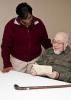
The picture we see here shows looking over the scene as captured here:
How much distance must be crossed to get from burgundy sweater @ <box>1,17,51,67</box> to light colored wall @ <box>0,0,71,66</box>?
0.83 meters

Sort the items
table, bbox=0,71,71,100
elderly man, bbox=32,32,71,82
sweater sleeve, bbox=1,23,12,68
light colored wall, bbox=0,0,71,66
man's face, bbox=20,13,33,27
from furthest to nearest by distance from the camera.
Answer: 1. light colored wall, bbox=0,0,71,66
2. sweater sleeve, bbox=1,23,12,68
3. man's face, bbox=20,13,33,27
4. elderly man, bbox=32,32,71,82
5. table, bbox=0,71,71,100

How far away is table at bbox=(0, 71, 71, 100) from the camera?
6.38 feet

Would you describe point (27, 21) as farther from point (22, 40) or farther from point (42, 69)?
point (42, 69)

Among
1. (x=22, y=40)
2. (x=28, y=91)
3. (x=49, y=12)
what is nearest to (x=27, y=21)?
(x=22, y=40)

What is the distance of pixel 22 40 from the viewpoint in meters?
2.85

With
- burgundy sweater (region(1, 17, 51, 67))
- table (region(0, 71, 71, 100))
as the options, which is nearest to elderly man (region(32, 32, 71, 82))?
table (region(0, 71, 71, 100))

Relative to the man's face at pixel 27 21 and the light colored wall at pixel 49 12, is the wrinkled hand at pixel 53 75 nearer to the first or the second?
the man's face at pixel 27 21

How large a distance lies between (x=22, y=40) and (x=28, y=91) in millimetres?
929

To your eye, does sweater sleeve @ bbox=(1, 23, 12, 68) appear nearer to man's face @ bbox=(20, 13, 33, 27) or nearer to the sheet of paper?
man's face @ bbox=(20, 13, 33, 27)

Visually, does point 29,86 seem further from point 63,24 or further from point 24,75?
point 63,24

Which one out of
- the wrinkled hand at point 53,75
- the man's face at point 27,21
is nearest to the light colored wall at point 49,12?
the man's face at point 27,21

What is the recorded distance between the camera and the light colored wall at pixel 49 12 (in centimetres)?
361

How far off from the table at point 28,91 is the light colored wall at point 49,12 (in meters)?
1.44

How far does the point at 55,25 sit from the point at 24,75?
1707 mm
